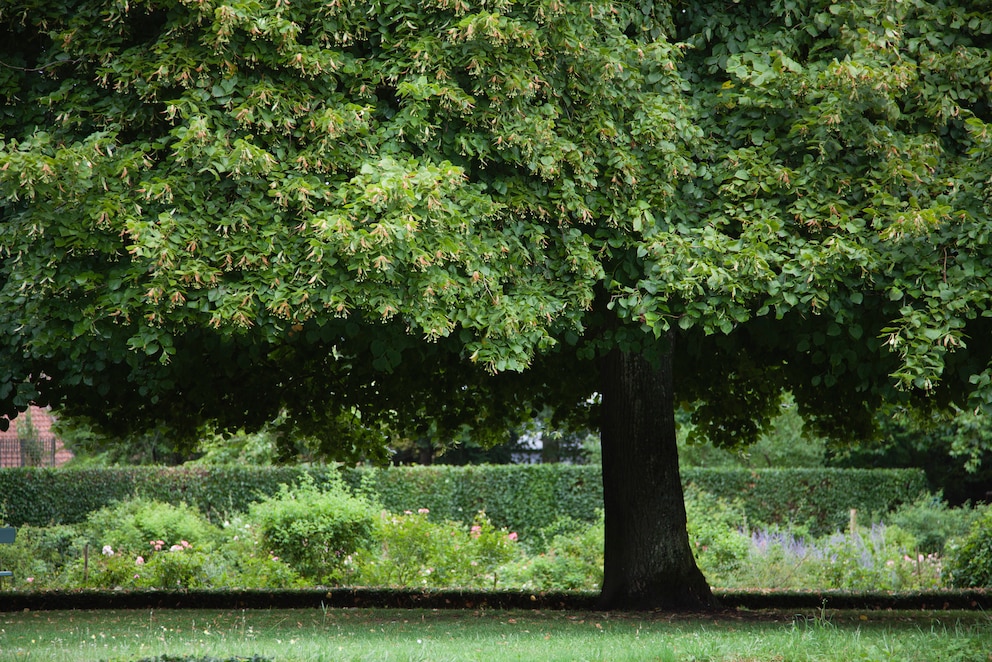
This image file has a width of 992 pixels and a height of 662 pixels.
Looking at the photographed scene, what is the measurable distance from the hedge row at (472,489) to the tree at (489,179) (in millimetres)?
9434

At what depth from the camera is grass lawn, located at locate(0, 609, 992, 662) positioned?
607cm

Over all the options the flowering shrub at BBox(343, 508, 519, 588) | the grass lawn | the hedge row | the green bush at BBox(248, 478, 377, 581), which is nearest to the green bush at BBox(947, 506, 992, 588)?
the grass lawn

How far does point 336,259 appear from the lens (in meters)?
6.28

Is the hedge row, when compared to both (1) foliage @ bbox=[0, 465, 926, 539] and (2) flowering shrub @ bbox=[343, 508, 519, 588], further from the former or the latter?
(2) flowering shrub @ bbox=[343, 508, 519, 588]

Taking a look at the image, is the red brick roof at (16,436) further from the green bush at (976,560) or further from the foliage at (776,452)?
the green bush at (976,560)

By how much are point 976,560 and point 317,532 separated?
8874 millimetres

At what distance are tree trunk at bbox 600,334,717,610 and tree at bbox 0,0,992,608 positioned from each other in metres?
1.39

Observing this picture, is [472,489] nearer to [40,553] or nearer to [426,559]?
[426,559]

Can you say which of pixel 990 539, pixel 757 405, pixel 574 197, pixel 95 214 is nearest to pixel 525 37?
pixel 574 197

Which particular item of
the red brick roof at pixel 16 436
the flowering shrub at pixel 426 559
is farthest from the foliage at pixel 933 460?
the red brick roof at pixel 16 436

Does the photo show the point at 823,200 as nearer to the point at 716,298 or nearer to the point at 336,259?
the point at 716,298

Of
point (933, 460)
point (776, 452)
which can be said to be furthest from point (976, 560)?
point (933, 460)

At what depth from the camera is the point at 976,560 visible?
519 inches

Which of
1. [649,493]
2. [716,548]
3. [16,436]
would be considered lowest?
[716,548]
